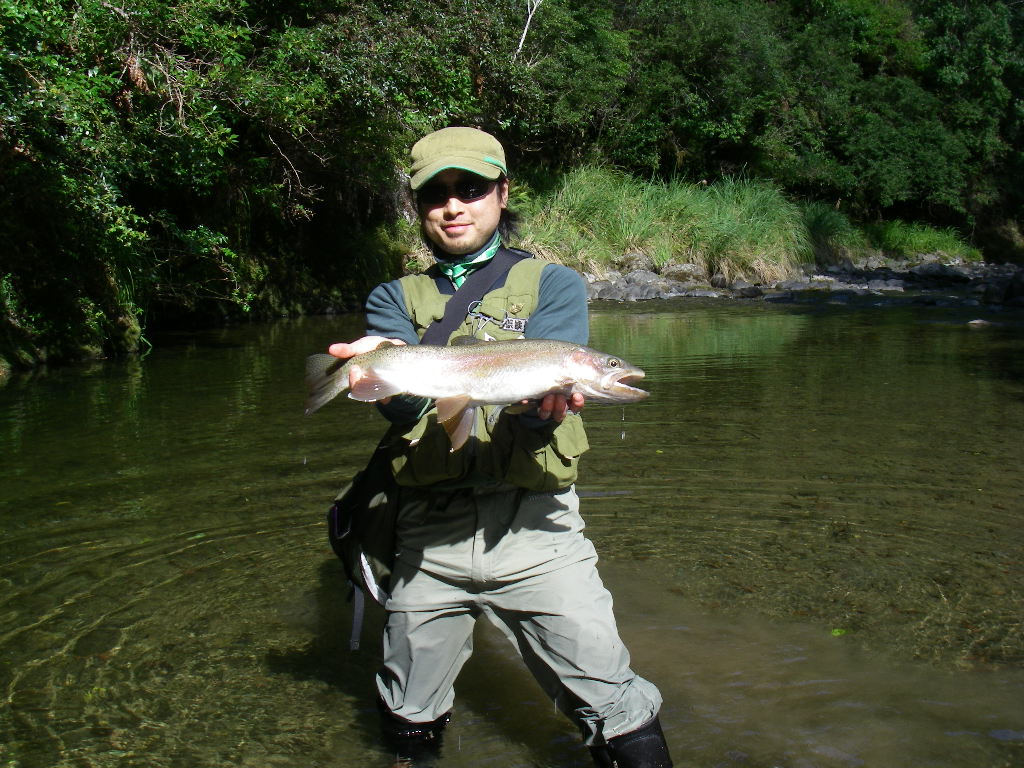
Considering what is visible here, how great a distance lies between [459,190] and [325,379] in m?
0.75

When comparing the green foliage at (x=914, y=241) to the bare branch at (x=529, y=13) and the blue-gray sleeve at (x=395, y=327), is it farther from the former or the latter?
the blue-gray sleeve at (x=395, y=327)

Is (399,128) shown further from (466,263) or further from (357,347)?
(357,347)

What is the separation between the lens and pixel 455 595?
3.05m

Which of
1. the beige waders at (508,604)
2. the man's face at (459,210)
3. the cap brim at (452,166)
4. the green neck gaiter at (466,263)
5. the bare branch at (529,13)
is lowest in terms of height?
the beige waders at (508,604)

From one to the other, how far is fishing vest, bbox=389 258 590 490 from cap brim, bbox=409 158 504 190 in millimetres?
312

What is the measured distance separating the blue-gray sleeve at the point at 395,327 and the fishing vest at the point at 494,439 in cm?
3

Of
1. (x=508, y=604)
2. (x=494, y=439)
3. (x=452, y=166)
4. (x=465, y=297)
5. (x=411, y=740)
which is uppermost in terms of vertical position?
(x=452, y=166)

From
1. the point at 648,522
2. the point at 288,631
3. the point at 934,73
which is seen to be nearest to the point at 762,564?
the point at 648,522

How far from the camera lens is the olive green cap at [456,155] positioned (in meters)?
3.01

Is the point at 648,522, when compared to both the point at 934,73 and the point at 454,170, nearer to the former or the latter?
the point at 454,170

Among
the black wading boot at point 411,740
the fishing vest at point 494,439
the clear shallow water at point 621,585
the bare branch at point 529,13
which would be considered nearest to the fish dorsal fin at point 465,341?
the fishing vest at point 494,439

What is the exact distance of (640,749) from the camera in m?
2.93

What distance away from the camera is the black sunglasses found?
309 centimetres

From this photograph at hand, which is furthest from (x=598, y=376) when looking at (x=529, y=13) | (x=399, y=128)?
(x=529, y=13)
